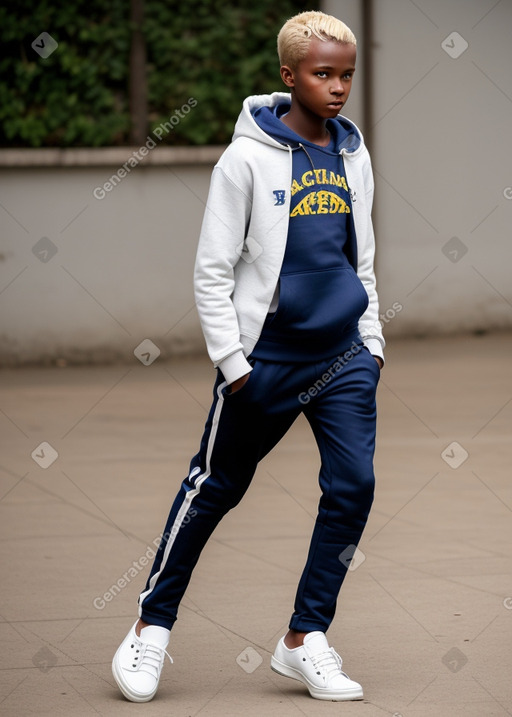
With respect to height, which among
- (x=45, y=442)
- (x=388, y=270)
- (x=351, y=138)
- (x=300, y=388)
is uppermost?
(x=388, y=270)

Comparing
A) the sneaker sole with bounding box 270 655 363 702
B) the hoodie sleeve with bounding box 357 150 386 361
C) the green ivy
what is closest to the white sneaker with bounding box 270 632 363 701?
the sneaker sole with bounding box 270 655 363 702

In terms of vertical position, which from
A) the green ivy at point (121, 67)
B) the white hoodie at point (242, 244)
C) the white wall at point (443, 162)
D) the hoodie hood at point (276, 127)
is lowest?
the white hoodie at point (242, 244)

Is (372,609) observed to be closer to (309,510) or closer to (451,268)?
(309,510)

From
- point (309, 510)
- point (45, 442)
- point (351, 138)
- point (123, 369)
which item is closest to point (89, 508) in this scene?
point (309, 510)

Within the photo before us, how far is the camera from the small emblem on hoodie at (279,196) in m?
3.77

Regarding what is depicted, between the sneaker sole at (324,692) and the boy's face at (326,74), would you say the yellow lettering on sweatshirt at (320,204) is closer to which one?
Answer: the boy's face at (326,74)

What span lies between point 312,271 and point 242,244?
208 millimetres

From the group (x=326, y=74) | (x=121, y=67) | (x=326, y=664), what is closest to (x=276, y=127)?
(x=326, y=74)

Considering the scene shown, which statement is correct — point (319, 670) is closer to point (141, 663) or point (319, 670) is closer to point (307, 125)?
point (141, 663)

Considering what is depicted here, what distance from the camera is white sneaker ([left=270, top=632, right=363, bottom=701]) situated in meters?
3.78

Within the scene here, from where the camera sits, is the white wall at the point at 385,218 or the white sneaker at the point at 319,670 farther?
the white wall at the point at 385,218

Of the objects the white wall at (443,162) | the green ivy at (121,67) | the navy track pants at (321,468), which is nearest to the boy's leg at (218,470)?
the navy track pants at (321,468)

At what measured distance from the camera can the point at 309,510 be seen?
601 centimetres

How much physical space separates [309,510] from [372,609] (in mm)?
1433
